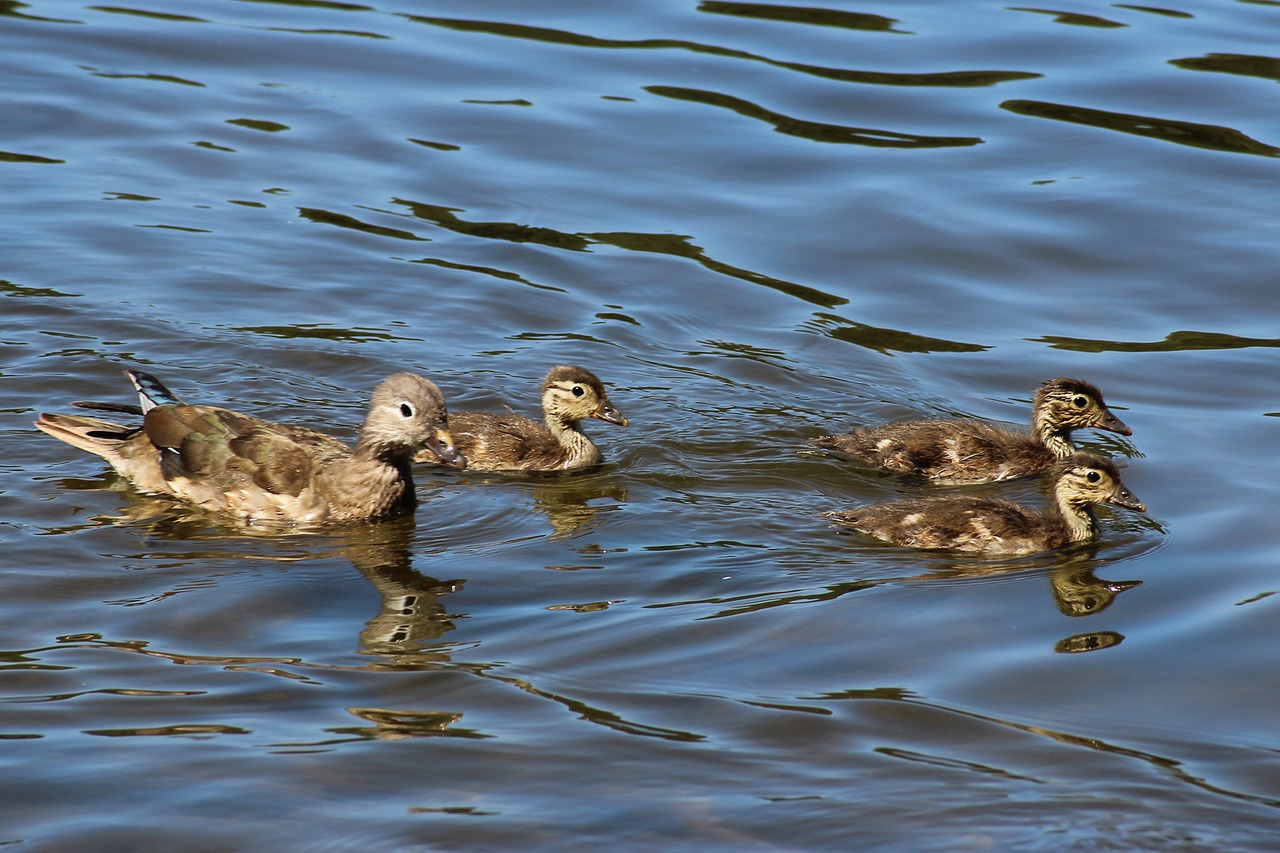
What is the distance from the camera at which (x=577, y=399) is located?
1071cm

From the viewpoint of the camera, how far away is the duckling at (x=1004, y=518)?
30.2 feet

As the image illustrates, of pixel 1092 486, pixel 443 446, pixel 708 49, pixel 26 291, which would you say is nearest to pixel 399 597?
pixel 443 446

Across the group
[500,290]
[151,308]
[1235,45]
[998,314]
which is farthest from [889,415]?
[1235,45]

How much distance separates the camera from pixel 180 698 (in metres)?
7.07

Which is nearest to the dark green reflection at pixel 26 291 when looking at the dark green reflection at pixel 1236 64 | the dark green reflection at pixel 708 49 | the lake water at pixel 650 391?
A: the lake water at pixel 650 391

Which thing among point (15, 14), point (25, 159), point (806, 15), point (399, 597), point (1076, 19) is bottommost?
point (399, 597)

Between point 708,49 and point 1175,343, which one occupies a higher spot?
point 708,49

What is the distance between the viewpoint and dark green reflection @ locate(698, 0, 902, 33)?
19594 millimetres

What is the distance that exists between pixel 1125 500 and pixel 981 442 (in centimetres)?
137

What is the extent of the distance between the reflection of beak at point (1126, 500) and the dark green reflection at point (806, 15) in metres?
11.2

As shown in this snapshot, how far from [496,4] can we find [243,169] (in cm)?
578

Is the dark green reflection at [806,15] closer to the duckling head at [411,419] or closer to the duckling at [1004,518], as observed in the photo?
the duckling at [1004,518]

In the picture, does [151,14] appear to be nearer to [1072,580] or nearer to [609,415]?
[609,415]

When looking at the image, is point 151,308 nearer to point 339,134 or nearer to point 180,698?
point 339,134
